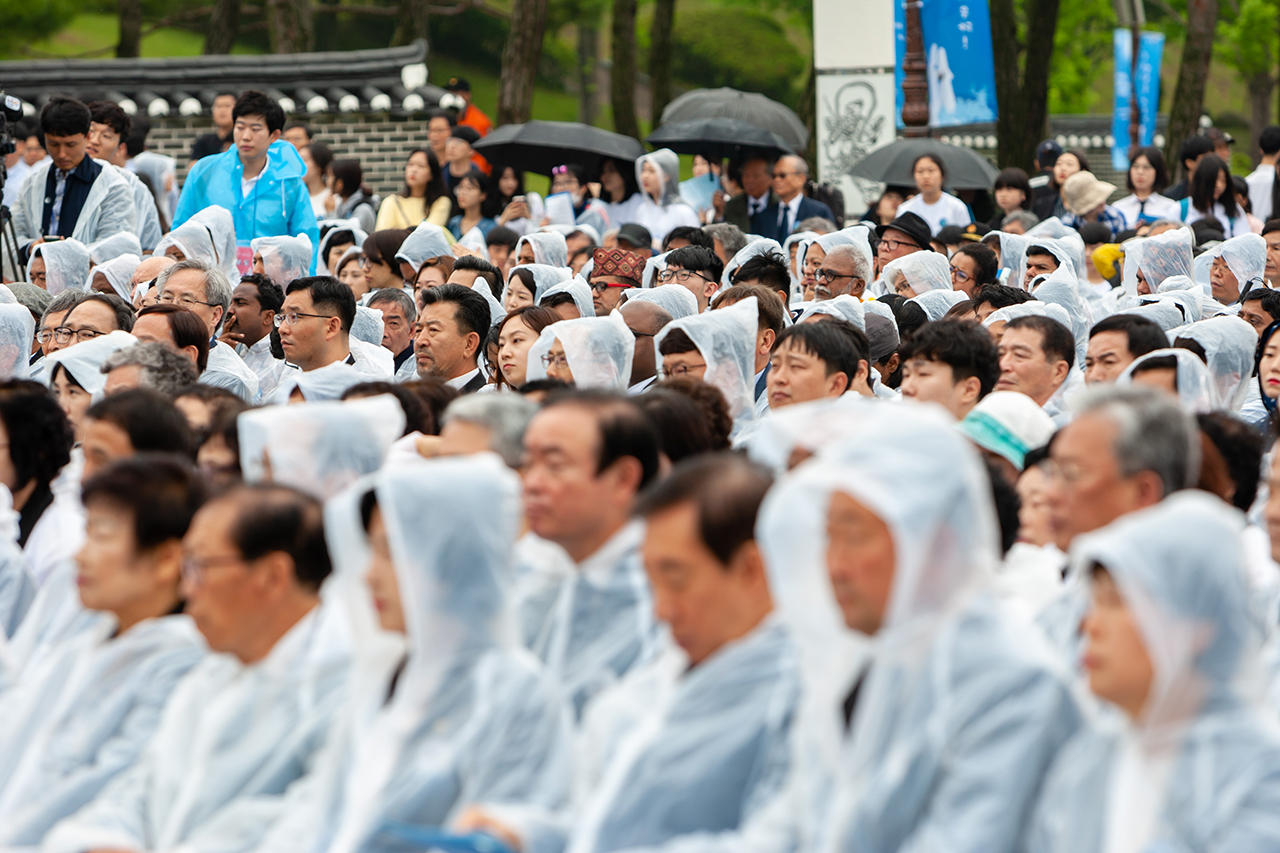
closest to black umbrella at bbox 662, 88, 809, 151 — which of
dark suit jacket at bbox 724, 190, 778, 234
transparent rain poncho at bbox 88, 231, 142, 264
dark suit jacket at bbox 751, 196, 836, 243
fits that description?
dark suit jacket at bbox 724, 190, 778, 234

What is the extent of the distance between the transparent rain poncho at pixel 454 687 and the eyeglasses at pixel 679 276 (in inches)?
217

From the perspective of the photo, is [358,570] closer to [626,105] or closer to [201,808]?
[201,808]

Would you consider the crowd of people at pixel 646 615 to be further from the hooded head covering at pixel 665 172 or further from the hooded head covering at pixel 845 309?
the hooded head covering at pixel 665 172

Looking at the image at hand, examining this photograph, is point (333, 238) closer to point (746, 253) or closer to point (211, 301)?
point (746, 253)

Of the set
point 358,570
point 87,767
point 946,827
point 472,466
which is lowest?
point 87,767

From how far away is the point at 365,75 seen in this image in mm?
17969

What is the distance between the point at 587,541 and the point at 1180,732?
135 centimetres

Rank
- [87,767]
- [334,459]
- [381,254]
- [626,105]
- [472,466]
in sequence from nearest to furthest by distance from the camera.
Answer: [472,466], [87,767], [334,459], [381,254], [626,105]

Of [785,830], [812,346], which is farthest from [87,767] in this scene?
[812,346]

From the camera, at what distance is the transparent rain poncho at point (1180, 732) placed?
2342 mm

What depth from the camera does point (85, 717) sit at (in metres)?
3.38

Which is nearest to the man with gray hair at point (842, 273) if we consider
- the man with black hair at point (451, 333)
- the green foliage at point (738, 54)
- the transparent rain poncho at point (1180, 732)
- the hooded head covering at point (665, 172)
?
the man with black hair at point (451, 333)

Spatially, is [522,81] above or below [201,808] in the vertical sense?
above

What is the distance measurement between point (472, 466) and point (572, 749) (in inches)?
21.6
